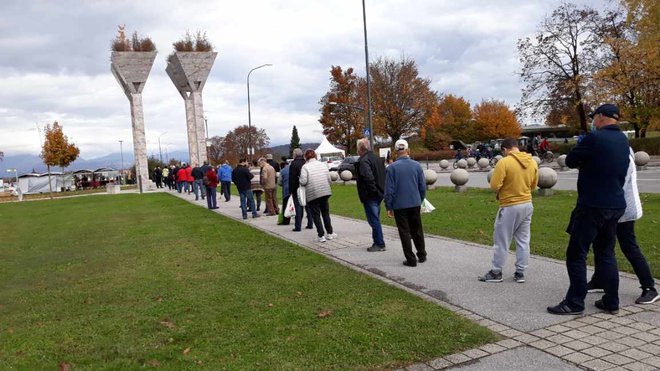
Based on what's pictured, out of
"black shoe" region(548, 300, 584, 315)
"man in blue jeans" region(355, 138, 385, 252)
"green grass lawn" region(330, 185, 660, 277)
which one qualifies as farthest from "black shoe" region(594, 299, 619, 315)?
"man in blue jeans" region(355, 138, 385, 252)

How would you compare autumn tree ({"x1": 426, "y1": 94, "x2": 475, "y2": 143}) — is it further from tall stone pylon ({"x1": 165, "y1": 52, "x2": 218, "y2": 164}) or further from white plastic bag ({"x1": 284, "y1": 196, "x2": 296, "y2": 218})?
white plastic bag ({"x1": 284, "y1": 196, "x2": 296, "y2": 218})

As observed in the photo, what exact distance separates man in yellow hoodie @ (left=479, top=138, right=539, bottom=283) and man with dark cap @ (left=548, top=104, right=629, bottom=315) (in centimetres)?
100

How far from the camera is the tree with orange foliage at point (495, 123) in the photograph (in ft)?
239

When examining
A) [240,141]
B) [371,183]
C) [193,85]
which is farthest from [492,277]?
[240,141]

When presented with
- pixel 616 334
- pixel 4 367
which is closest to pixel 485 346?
pixel 616 334

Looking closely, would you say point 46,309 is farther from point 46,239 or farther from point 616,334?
point 46,239

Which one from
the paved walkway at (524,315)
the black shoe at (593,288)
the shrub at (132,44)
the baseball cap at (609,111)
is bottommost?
the paved walkway at (524,315)

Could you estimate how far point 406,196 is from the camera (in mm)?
7172

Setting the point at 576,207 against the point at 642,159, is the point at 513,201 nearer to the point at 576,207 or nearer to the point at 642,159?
the point at 576,207

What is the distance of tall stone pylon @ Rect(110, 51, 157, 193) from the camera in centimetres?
4147

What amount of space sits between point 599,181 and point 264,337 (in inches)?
130

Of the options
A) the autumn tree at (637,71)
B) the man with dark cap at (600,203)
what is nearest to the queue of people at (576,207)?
the man with dark cap at (600,203)

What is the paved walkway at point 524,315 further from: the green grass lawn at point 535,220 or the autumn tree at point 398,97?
the autumn tree at point 398,97

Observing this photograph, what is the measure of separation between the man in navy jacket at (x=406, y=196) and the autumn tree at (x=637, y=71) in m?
21.3
